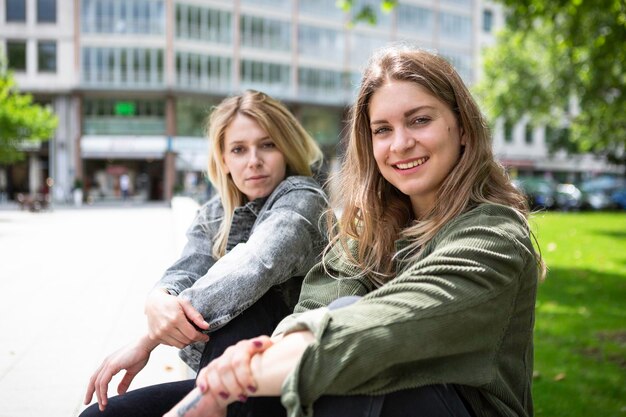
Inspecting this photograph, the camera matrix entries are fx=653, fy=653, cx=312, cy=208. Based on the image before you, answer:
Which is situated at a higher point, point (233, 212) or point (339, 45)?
point (339, 45)

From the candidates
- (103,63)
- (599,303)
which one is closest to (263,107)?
(599,303)

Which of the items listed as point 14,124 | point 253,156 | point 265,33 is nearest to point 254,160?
point 253,156

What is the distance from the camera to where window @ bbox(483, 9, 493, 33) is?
58906mm

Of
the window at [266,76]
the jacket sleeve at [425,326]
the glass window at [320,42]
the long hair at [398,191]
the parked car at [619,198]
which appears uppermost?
the glass window at [320,42]

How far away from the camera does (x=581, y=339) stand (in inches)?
239

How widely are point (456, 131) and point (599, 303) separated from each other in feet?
21.5

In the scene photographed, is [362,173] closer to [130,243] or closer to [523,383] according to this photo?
[523,383]

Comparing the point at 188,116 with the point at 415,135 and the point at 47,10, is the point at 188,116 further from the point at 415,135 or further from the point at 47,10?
the point at 415,135

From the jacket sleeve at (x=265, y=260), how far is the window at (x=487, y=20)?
6036 centimetres

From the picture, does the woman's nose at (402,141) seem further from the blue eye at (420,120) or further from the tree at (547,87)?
the tree at (547,87)

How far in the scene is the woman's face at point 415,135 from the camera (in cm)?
217

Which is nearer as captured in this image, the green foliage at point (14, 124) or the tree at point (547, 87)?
the tree at point (547, 87)

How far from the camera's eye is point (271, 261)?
101 inches

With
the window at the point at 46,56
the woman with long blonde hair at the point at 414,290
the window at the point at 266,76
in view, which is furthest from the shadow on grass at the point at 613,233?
the window at the point at 46,56
